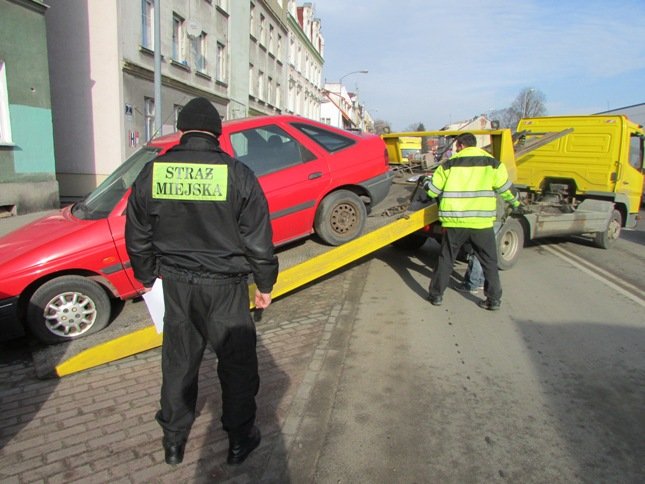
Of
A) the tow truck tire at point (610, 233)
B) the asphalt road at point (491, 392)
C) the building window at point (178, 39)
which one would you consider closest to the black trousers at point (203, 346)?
the asphalt road at point (491, 392)

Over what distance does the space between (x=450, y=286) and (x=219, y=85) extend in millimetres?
19418

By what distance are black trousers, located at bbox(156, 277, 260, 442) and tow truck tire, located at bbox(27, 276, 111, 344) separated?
6.26ft

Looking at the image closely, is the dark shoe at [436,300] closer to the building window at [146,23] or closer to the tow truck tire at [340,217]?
the tow truck tire at [340,217]

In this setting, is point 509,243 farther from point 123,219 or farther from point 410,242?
point 123,219

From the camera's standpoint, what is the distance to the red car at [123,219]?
3914mm

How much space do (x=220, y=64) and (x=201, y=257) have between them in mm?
22494

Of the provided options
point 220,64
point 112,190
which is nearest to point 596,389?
point 112,190

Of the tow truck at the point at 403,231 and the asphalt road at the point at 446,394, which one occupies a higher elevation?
the tow truck at the point at 403,231

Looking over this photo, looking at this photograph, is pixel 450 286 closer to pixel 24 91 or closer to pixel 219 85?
pixel 24 91

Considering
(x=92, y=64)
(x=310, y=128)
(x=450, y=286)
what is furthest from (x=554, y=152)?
(x=92, y=64)

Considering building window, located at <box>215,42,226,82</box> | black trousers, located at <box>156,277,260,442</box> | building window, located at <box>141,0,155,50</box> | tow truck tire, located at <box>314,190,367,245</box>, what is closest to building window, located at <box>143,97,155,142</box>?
building window, located at <box>141,0,155,50</box>

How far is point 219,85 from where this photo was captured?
2247cm

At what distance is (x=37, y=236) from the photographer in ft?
13.8

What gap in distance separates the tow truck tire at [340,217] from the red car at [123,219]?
0.04 feet
